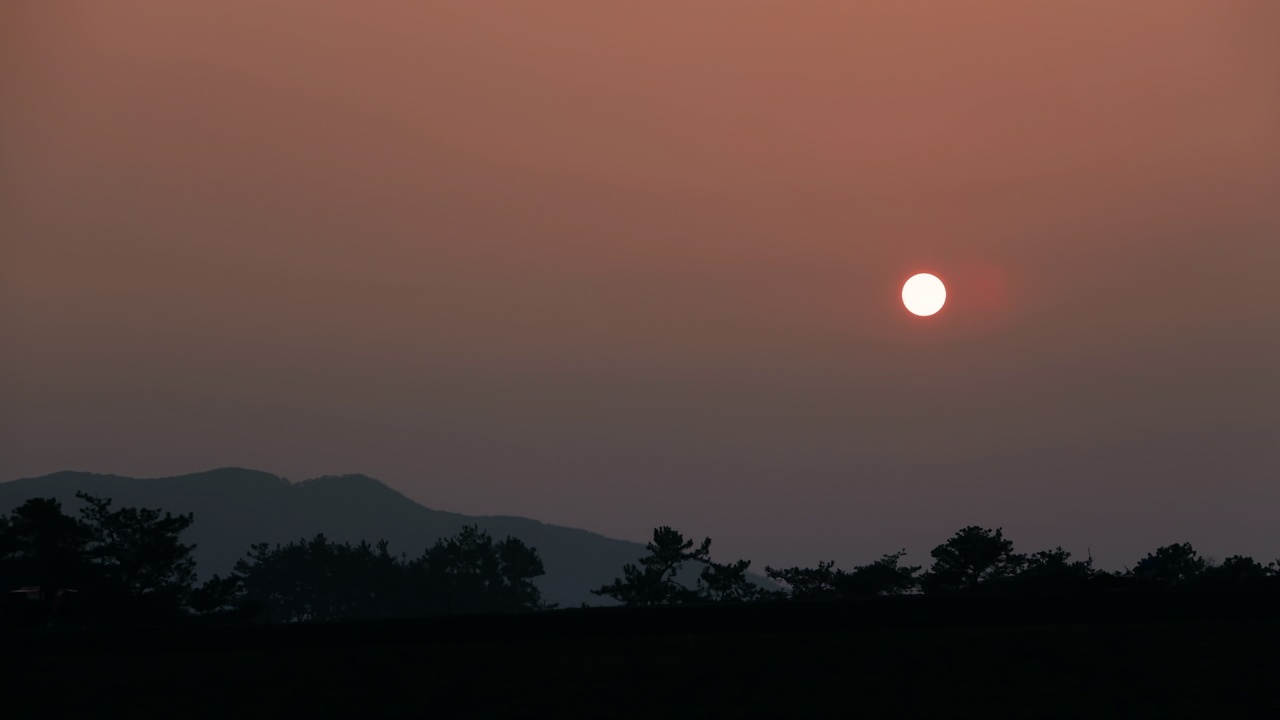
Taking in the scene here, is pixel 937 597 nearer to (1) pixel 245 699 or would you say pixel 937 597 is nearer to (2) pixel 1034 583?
(1) pixel 245 699

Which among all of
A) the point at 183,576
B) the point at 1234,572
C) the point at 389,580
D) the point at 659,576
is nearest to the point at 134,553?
the point at 183,576

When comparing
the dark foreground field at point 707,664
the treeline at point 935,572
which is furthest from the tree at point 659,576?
the dark foreground field at point 707,664

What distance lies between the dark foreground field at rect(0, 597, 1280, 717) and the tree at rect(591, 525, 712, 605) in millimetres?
65942

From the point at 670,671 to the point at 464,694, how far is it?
4.52m

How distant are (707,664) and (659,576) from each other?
243ft

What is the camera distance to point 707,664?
3238 cm

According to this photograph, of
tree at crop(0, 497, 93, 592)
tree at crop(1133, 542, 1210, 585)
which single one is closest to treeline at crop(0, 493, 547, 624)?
tree at crop(0, 497, 93, 592)

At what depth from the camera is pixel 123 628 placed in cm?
3906

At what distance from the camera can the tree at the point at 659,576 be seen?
342 feet

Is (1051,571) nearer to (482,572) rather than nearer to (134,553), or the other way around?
(134,553)

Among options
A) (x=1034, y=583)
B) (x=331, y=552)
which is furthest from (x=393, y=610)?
(x=1034, y=583)

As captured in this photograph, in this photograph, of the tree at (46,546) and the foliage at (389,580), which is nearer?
the tree at (46,546)

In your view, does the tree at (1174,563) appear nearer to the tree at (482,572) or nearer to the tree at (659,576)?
the tree at (659,576)

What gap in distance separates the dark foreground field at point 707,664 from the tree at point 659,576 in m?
65.9
